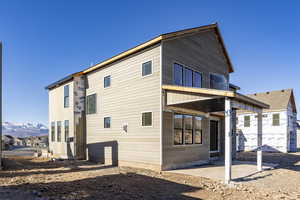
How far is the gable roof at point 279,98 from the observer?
2141cm

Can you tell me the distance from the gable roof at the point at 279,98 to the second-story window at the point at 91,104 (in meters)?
20.1

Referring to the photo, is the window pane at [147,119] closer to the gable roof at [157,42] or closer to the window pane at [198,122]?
the window pane at [198,122]

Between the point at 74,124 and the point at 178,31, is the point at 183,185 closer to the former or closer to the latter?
the point at 178,31

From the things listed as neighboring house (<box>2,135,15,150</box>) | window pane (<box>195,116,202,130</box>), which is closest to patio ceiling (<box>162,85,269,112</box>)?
window pane (<box>195,116,202,130</box>)

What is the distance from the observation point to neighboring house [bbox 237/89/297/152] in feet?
68.9

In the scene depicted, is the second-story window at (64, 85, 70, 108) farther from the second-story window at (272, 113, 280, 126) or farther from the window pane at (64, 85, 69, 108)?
the second-story window at (272, 113, 280, 126)

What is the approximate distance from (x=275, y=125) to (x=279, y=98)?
3282 millimetres

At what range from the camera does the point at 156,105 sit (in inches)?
361

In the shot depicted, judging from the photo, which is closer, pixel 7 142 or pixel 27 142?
pixel 7 142

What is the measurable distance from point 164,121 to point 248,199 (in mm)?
4571

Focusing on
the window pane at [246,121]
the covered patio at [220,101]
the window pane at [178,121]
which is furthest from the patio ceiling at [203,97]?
the window pane at [246,121]

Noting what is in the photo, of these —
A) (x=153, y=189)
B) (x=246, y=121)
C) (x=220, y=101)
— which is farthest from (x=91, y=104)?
(x=246, y=121)

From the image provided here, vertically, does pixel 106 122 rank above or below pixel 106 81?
below

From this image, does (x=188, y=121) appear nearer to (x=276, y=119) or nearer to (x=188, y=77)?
(x=188, y=77)
